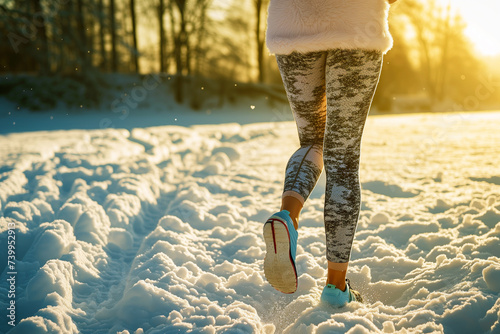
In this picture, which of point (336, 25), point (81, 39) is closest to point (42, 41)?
point (81, 39)

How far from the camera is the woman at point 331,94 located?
1343mm

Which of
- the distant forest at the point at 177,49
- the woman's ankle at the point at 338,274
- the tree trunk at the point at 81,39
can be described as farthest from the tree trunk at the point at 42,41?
the woman's ankle at the point at 338,274

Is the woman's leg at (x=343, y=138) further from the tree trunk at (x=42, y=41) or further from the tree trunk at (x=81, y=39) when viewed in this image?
the tree trunk at (x=81, y=39)

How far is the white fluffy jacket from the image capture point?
1327 mm

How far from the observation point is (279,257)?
4.50ft

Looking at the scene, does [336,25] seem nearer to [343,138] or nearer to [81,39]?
[343,138]

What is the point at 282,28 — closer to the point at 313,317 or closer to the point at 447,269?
the point at 313,317

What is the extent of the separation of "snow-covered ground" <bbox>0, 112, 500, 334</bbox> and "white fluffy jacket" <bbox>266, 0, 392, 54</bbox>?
99cm

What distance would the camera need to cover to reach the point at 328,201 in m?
1.49

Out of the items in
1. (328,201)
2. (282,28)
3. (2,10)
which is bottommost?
(2,10)

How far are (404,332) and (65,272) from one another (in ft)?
4.71

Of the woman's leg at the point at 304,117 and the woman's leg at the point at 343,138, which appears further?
the woman's leg at the point at 304,117

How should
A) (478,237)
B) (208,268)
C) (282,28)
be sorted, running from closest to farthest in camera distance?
(282,28) → (208,268) → (478,237)

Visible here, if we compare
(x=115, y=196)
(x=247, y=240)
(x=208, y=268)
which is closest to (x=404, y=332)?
(x=208, y=268)
